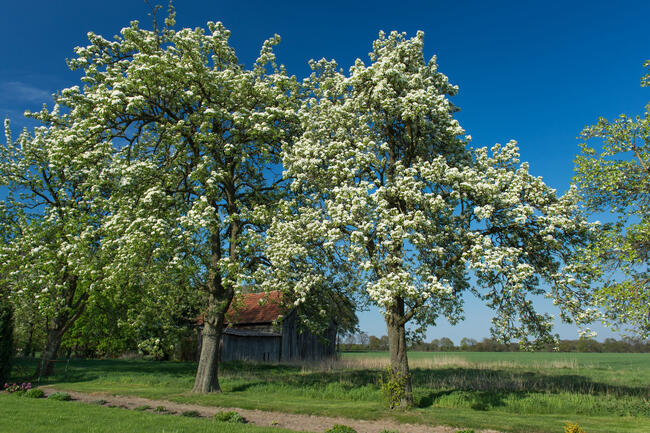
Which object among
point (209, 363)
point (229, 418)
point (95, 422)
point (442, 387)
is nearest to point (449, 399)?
point (442, 387)

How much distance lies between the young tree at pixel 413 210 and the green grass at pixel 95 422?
19.6 ft

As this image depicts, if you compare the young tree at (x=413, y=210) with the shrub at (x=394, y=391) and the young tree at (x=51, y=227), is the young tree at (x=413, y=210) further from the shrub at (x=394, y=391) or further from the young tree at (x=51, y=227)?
the young tree at (x=51, y=227)

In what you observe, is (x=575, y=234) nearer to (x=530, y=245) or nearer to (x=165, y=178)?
(x=530, y=245)

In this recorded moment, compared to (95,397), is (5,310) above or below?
above

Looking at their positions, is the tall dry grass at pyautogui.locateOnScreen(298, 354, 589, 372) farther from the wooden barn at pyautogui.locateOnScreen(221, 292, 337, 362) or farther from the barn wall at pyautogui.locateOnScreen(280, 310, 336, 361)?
the wooden barn at pyautogui.locateOnScreen(221, 292, 337, 362)

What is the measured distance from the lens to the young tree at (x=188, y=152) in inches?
703

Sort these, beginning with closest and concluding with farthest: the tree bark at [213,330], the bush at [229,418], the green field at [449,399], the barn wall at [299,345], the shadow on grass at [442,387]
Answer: the bush at [229,418] < the green field at [449,399] < the shadow on grass at [442,387] < the tree bark at [213,330] < the barn wall at [299,345]

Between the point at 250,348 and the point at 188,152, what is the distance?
25.5 m

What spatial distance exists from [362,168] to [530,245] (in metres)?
7.53

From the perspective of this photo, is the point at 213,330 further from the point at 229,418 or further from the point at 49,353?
the point at 49,353

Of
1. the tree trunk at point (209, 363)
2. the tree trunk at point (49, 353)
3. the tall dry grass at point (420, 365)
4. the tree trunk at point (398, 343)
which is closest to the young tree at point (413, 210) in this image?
the tree trunk at point (398, 343)

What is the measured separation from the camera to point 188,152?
21703mm

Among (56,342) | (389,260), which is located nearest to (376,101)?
(389,260)

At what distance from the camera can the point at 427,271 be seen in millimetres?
Result: 15031
